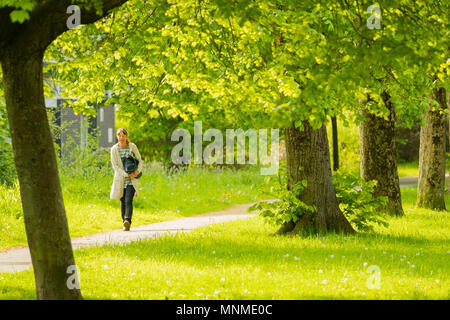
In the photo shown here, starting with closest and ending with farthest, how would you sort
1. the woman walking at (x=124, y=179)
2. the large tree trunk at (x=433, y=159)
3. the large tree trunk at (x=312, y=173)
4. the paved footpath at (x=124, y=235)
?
the paved footpath at (x=124, y=235), the large tree trunk at (x=312, y=173), the woman walking at (x=124, y=179), the large tree trunk at (x=433, y=159)

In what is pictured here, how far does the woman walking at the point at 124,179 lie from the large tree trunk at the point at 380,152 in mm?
5315

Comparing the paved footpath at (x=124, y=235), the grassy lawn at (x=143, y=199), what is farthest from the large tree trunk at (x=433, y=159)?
the grassy lawn at (x=143, y=199)

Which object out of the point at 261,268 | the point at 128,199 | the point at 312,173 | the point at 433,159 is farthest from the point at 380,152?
the point at 261,268

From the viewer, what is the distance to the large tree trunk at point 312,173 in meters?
10.9

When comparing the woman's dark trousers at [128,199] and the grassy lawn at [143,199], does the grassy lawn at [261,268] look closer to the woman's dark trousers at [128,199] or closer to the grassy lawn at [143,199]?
the woman's dark trousers at [128,199]

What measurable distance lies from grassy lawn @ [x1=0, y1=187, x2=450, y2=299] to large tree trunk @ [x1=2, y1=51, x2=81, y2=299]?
0.78 meters

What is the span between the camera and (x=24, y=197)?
231 inches

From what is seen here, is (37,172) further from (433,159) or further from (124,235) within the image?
(433,159)

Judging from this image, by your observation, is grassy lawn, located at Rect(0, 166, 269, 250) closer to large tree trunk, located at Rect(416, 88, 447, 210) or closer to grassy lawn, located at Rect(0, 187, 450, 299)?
grassy lawn, located at Rect(0, 187, 450, 299)

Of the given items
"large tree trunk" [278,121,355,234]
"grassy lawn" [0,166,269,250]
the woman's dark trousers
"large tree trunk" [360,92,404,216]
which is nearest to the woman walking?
the woman's dark trousers

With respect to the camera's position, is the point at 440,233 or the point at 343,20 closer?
the point at 343,20

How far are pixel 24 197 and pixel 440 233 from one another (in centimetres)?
885
